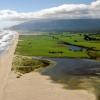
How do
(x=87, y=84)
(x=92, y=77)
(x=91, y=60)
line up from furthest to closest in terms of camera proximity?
(x=91, y=60)
(x=92, y=77)
(x=87, y=84)

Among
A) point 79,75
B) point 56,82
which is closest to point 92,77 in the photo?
point 79,75

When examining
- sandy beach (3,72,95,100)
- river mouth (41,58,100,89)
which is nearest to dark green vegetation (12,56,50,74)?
river mouth (41,58,100,89)

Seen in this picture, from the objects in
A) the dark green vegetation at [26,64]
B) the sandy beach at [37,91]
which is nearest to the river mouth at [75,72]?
the sandy beach at [37,91]

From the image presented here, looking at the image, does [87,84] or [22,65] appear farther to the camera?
[22,65]

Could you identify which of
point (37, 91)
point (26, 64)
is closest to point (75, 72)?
point (26, 64)

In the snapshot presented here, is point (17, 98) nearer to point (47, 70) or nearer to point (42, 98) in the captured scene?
point (42, 98)

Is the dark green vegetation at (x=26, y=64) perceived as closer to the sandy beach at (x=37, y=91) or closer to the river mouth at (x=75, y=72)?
the river mouth at (x=75, y=72)

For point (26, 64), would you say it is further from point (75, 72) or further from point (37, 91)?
point (37, 91)
